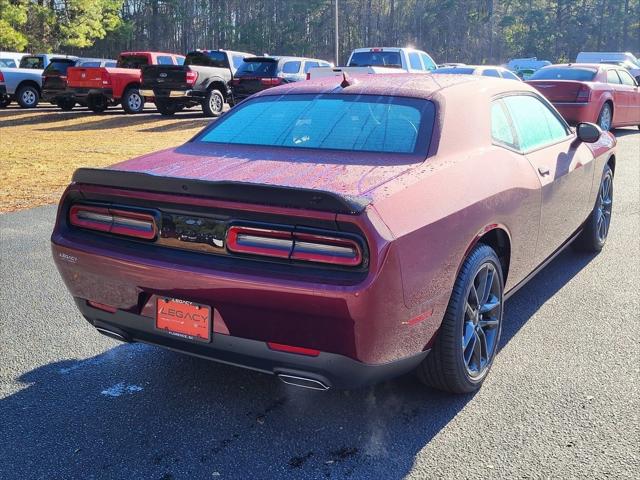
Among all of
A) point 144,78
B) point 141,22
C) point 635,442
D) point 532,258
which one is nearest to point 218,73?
point 144,78

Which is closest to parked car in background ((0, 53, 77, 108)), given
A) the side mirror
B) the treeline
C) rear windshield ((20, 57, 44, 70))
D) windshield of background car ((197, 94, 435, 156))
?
rear windshield ((20, 57, 44, 70))

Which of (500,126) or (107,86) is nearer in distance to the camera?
(500,126)

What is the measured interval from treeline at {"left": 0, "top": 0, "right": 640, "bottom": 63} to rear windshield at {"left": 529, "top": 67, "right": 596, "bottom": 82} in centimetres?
5376

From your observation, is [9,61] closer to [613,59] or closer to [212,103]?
[212,103]

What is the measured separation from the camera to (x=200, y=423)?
2.90m

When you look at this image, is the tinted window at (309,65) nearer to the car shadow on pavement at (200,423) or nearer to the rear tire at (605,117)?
the rear tire at (605,117)

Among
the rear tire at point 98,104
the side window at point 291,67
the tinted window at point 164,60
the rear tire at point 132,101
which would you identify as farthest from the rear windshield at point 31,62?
the side window at point 291,67

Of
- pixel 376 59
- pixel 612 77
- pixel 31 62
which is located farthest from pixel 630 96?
pixel 31 62

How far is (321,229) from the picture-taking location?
244 centimetres

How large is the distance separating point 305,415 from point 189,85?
51.4 ft

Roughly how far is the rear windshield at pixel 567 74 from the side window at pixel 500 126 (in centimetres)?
1009

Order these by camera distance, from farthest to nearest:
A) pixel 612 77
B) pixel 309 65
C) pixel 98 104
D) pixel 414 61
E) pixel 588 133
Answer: pixel 98 104 → pixel 309 65 → pixel 414 61 → pixel 612 77 → pixel 588 133

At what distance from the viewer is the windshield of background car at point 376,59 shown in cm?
1723

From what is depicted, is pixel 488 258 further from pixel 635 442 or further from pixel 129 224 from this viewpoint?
pixel 129 224
